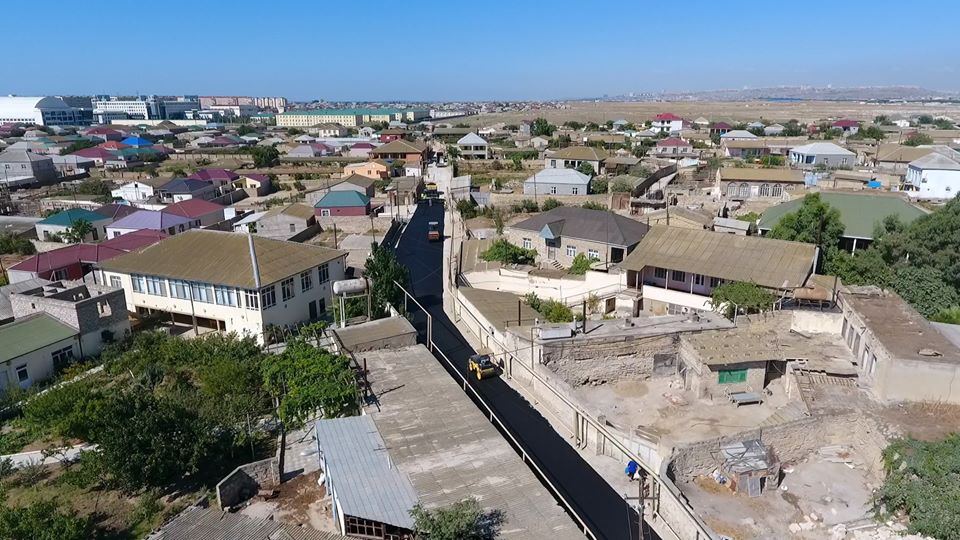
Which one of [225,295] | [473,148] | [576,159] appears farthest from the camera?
[473,148]

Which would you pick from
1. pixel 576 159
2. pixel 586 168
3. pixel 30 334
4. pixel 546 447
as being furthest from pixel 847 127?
pixel 30 334

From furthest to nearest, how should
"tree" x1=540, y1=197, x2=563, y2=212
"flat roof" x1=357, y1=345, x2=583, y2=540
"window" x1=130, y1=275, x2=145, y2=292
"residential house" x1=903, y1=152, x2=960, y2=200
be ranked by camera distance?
1. "tree" x1=540, y1=197, x2=563, y2=212
2. "residential house" x1=903, y1=152, x2=960, y2=200
3. "window" x1=130, y1=275, x2=145, y2=292
4. "flat roof" x1=357, y1=345, x2=583, y2=540

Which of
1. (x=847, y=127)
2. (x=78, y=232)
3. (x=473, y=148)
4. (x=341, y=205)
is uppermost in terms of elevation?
(x=847, y=127)

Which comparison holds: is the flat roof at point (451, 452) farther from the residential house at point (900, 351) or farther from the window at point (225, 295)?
the residential house at point (900, 351)

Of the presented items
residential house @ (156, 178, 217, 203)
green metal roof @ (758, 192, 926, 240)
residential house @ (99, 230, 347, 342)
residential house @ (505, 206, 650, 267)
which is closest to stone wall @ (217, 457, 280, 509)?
residential house @ (99, 230, 347, 342)

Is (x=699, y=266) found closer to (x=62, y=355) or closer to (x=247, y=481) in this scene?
(x=247, y=481)

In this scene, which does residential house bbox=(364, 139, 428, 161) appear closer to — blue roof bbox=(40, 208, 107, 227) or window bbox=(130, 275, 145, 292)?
blue roof bbox=(40, 208, 107, 227)

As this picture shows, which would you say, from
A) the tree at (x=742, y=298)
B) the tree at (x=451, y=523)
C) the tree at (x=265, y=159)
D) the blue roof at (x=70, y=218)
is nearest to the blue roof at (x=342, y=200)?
the blue roof at (x=70, y=218)

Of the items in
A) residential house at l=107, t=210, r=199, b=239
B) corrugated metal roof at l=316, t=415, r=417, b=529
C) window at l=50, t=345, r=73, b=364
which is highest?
residential house at l=107, t=210, r=199, b=239
